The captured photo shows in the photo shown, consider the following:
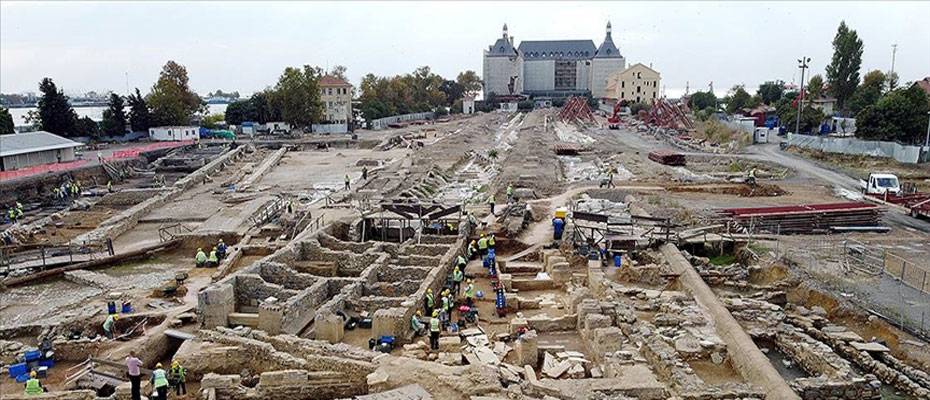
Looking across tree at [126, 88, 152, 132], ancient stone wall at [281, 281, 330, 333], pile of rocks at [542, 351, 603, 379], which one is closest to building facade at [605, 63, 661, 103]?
tree at [126, 88, 152, 132]

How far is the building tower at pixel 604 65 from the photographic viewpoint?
500 ft

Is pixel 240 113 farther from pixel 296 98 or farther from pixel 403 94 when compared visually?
pixel 403 94

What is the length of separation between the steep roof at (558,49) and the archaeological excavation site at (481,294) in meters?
126

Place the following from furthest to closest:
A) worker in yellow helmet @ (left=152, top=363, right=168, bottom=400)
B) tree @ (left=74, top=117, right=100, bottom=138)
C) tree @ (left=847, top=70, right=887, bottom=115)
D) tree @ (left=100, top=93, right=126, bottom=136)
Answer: tree @ (left=100, top=93, right=126, bottom=136), tree @ (left=74, top=117, right=100, bottom=138), tree @ (left=847, top=70, right=887, bottom=115), worker in yellow helmet @ (left=152, top=363, right=168, bottom=400)

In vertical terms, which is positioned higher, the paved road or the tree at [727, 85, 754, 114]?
the tree at [727, 85, 754, 114]

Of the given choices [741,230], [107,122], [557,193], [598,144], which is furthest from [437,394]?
[107,122]

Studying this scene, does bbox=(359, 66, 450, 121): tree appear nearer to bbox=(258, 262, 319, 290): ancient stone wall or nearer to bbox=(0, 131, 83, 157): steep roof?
bbox=(0, 131, 83, 157): steep roof

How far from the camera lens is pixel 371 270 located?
20281mm

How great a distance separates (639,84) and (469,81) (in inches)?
1570

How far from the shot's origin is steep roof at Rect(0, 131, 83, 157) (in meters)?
44.9

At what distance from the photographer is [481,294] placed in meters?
19.4

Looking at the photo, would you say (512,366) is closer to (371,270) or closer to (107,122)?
(371,270)

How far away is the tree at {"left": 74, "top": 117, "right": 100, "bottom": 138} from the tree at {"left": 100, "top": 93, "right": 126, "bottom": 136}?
0.95 m

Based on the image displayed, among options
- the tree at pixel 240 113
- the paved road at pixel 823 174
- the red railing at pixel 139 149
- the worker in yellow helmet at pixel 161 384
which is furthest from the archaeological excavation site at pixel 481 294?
the tree at pixel 240 113
